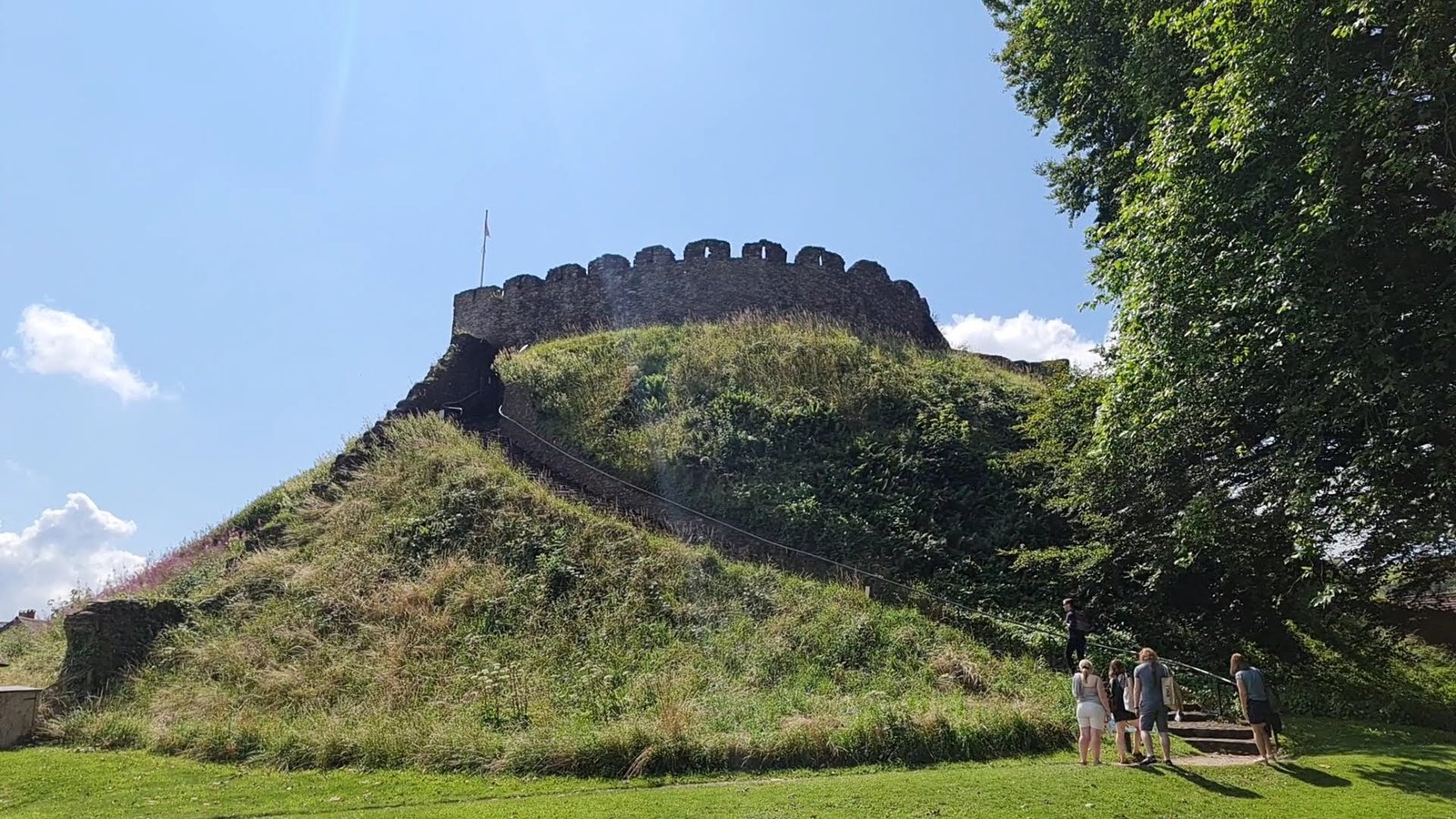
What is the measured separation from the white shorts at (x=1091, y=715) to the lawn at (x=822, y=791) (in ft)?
1.54

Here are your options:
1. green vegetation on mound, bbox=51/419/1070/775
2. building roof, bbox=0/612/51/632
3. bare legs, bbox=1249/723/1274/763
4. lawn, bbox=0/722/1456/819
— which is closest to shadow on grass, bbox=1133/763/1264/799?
lawn, bbox=0/722/1456/819

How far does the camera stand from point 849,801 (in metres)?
7.30

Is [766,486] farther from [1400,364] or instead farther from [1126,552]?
[1400,364]

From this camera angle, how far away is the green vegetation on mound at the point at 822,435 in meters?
15.8

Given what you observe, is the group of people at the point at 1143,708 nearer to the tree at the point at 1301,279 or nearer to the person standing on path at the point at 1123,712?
the person standing on path at the point at 1123,712

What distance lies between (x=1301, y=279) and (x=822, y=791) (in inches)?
250

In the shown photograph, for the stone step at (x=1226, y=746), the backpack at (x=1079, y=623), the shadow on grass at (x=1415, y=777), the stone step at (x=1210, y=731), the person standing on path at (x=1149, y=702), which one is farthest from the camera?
the backpack at (x=1079, y=623)

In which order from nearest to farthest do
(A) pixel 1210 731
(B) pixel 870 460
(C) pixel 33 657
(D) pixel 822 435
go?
(A) pixel 1210 731 → (C) pixel 33 657 → (B) pixel 870 460 → (D) pixel 822 435

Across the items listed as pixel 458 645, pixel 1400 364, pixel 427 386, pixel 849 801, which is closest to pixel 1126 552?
pixel 1400 364

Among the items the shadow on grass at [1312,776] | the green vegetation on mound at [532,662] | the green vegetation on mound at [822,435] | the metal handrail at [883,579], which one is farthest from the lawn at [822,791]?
the green vegetation on mound at [822,435]

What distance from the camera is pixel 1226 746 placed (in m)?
9.65

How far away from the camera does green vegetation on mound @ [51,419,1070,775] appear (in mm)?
9594

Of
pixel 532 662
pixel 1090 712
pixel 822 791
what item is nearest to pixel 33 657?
pixel 532 662

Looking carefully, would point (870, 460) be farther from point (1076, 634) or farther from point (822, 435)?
point (1076, 634)
